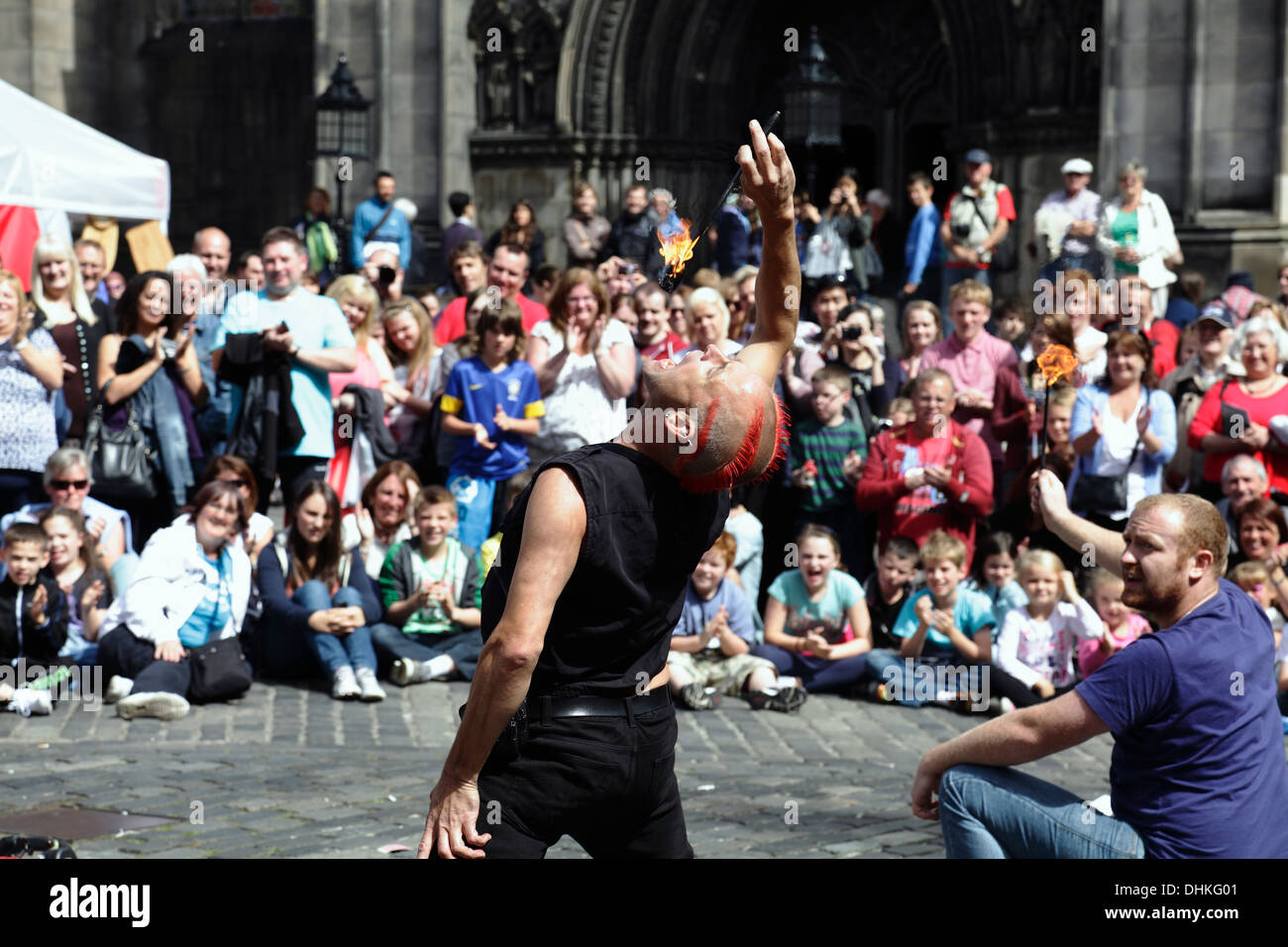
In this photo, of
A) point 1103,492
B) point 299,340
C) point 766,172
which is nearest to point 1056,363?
point 766,172

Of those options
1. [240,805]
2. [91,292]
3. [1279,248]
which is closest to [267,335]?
[91,292]

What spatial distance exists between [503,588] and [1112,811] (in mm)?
1525

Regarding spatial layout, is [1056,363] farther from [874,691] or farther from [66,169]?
[66,169]

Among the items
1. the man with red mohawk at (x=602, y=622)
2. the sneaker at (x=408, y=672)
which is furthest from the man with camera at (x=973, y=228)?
the man with red mohawk at (x=602, y=622)

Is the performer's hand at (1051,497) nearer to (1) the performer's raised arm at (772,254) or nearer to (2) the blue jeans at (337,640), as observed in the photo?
(1) the performer's raised arm at (772,254)

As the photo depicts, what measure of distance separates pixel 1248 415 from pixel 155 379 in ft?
18.3

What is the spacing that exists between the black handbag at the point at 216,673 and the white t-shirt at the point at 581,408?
214 cm

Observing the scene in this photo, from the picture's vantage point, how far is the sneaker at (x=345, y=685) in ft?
31.3

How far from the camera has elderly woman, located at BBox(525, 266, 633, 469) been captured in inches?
417

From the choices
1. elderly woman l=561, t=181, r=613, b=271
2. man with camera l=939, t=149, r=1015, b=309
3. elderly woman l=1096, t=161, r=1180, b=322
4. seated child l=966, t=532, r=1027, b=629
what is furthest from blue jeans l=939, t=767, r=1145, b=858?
elderly woman l=561, t=181, r=613, b=271

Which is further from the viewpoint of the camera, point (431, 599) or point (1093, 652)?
point (431, 599)

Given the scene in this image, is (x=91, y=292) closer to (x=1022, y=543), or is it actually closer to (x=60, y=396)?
(x=60, y=396)

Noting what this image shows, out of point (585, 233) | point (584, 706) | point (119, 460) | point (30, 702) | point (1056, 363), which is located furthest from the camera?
point (585, 233)

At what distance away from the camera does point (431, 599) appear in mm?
10000
